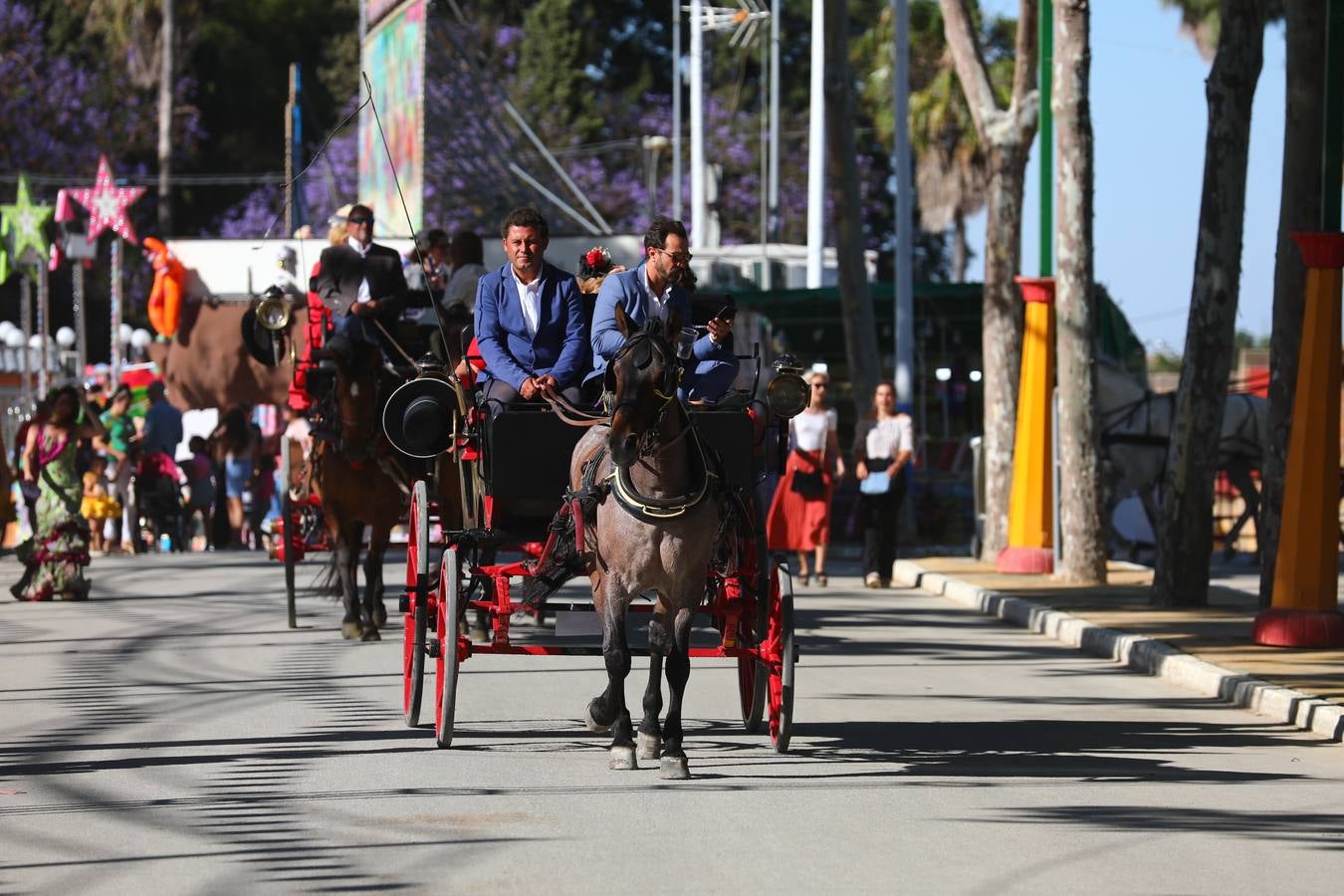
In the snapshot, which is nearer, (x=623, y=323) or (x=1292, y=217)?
(x=623, y=323)

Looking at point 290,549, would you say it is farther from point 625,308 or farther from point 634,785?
point 634,785

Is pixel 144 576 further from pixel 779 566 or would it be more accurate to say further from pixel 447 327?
pixel 779 566

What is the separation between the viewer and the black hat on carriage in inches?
481

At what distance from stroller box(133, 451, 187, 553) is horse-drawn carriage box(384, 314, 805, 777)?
58.1ft

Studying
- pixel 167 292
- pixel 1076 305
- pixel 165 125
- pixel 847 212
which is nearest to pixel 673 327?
pixel 1076 305

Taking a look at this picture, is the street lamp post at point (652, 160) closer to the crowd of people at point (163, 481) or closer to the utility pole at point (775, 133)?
the utility pole at point (775, 133)

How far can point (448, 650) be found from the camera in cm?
1052

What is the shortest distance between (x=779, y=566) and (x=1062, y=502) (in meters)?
12.2

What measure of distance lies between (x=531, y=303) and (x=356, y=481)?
4.35 m

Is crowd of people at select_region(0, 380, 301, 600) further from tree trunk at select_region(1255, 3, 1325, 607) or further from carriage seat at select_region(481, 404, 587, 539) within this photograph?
carriage seat at select_region(481, 404, 587, 539)

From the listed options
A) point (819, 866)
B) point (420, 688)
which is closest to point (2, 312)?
point (420, 688)

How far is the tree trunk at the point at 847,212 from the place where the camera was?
29.4 meters

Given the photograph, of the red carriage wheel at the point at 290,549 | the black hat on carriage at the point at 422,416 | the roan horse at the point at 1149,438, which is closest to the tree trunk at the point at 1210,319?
the red carriage wheel at the point at 290,549

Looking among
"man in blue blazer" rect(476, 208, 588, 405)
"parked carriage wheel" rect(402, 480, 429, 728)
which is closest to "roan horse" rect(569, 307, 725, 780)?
"parked carriage wheel" rect(402, 480, 429, 728)
